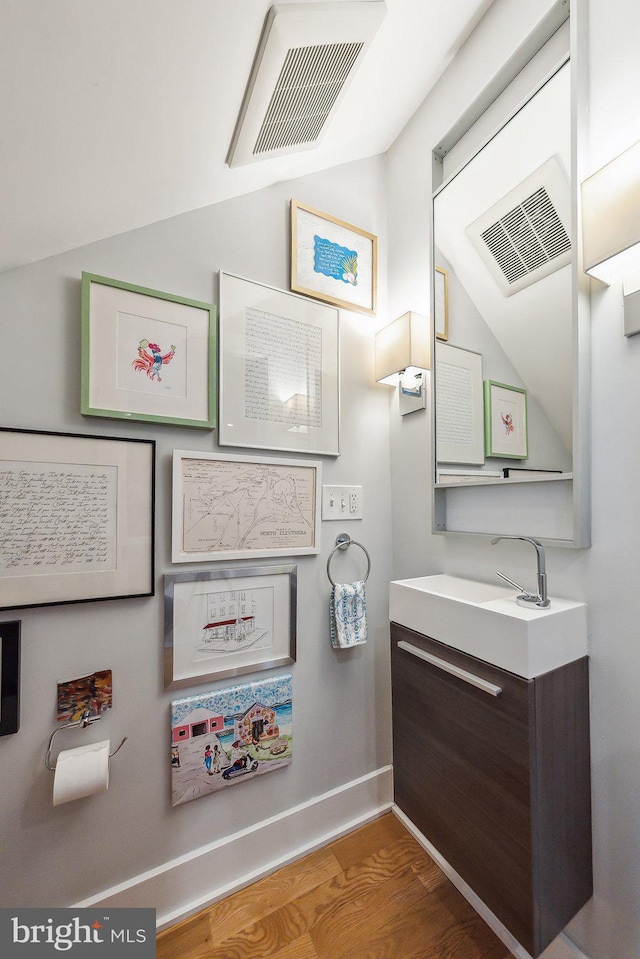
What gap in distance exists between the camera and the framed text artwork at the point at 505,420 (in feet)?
3.66

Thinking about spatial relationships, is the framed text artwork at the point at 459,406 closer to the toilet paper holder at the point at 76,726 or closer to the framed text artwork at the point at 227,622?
the framed text artwork at the point at 227,622

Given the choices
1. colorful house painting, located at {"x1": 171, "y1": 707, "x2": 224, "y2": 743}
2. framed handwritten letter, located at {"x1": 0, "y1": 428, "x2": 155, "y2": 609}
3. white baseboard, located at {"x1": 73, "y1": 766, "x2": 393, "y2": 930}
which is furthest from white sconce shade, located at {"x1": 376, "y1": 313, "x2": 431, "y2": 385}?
white baseboard, located at {"x1": 73, "y1": 766, "x2": 393, "y2": 930}

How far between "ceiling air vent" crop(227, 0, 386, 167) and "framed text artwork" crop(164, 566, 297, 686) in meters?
1.26

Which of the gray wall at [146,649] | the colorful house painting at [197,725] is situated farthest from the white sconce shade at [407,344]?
the colorful house painting at [197,725]

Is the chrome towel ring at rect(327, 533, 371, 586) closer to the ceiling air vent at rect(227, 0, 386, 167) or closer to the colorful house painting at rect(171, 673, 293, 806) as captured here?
the colorful house painting at rect(171, 673, 293, 806)

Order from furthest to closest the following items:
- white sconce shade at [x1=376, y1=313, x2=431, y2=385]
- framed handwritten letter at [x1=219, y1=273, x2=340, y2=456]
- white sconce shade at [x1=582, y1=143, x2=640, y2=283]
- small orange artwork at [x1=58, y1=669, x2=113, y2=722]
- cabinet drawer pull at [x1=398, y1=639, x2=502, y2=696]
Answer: white sconce shade at [x1=376, y1=313, x2=431, y2=385] → framed handwritten letter at [x1=219, y1=273, x2=340, y2=456] → small orange artwork at [x1=58, y1=669, x2=113, y2=722] → cabinet drawer pull at [x1=398, y1=639, x2=502, y2=696] → white sconce shade at [x1=582, y1=143, x2=640, y2=283]

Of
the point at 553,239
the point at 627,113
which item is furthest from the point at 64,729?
the point at 627,113

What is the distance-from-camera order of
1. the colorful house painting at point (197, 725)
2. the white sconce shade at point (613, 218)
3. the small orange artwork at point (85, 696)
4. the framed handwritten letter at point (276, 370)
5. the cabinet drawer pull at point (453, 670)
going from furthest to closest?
the framed handwritten letter at point (276, 370)
the colorful house painting at point (197, 725)
the small orange artwork at point (85, 696)
the cabinet drawer pull at point (453, 670)
the white sconce shade at point (613, 218)

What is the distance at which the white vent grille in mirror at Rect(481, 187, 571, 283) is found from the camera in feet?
3.35

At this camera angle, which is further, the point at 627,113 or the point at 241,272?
the point at 241,272

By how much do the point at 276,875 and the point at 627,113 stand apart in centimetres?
238

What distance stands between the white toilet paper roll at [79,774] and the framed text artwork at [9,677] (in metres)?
0.15

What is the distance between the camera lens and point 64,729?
1.04 m

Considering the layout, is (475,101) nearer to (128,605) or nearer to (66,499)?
(66,499)
